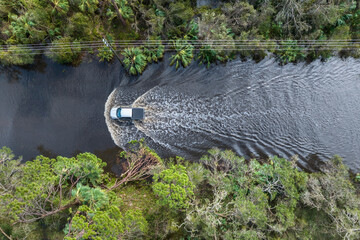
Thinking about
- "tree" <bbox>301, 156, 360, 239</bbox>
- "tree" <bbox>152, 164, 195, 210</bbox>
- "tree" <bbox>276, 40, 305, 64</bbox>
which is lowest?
"tree" <bbox>301, 156, 360, 239</bbox>

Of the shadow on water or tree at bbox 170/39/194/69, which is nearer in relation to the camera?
tree at bbox 170/39/194/69

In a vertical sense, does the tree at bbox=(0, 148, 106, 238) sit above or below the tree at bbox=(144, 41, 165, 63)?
below

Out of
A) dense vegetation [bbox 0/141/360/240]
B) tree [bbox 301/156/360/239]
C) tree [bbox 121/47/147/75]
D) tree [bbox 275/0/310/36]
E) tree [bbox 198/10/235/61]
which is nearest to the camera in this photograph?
dense vegetation [bbox 0/141/360/240]

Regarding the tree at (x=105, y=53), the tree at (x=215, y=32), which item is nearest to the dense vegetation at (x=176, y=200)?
the tree at (x=105, y=53)

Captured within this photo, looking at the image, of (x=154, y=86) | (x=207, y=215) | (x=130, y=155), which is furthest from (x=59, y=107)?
(x=207, y=215)

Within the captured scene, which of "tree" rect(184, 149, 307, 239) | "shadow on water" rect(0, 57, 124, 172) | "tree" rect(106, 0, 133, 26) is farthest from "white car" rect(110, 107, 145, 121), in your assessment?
"tree" rect(106, 0, 133, 26)

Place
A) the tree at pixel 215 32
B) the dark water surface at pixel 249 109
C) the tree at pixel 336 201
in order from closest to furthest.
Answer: the tree at pixel 336 201 → the tree at pixel 215 32 → the dark water surface at pixel 249 109

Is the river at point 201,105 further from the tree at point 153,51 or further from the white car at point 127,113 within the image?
the tree at point 153,51

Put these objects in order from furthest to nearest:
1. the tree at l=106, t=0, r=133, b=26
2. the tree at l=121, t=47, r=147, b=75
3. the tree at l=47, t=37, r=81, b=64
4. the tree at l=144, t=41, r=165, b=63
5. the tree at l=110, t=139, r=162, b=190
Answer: the tree at l=144, t=41, r=165, b=63 → the tree at l=121, t=47, r=147, b=75 → the tree at l=47, t=37, r=81, b=64 → the tree at l=110, t=139, r=162, b=190 → the tree at l=106, t=0, r=133, b=26

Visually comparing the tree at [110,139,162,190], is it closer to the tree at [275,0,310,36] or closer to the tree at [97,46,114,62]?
the tree at [97,46,114,62]
